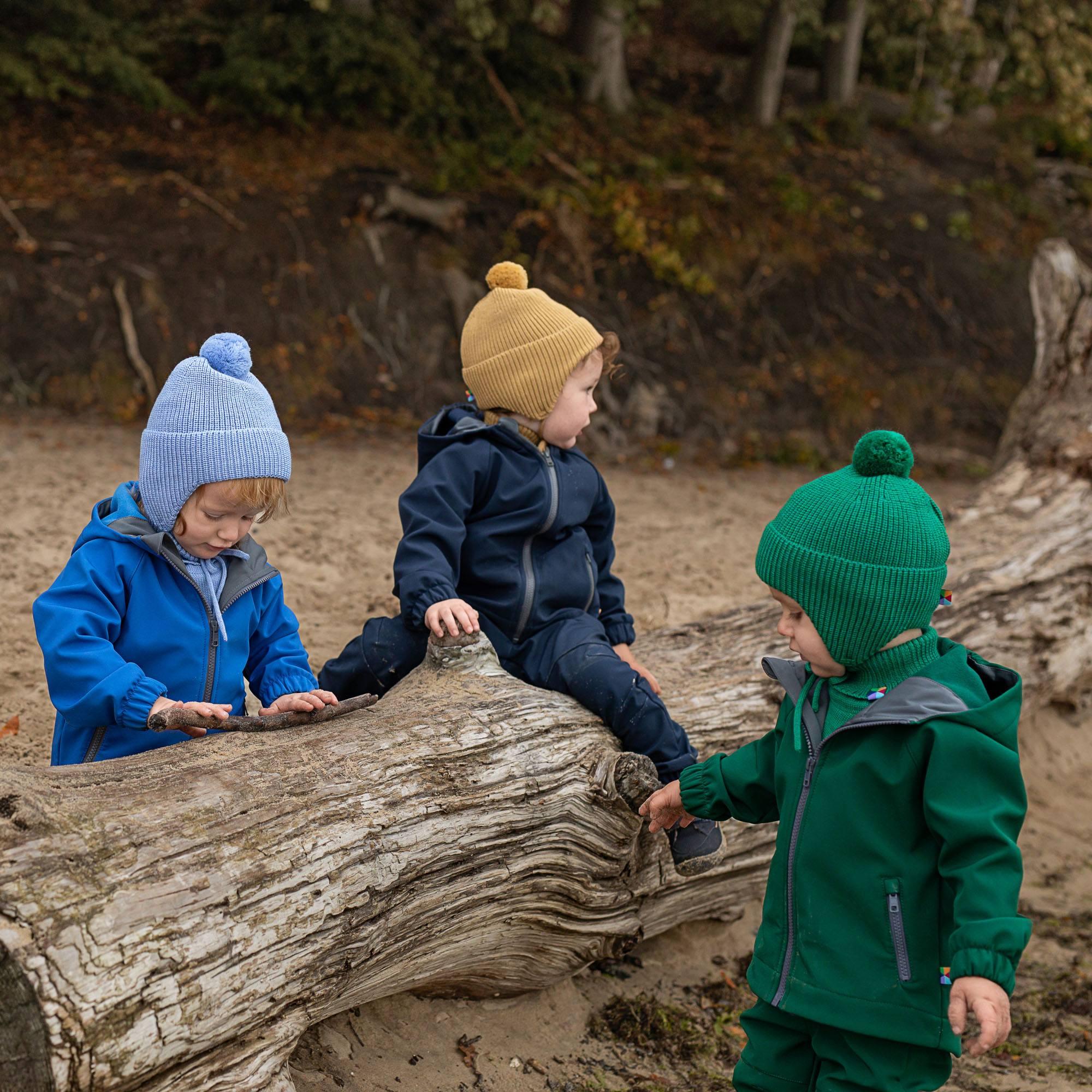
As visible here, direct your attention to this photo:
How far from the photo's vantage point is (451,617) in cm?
318

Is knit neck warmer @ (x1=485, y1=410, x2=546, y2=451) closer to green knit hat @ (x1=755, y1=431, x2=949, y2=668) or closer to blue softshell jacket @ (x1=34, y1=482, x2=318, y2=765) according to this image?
blue softshell jacket @ (x1=34, y1=482, x2=318, y2=765)

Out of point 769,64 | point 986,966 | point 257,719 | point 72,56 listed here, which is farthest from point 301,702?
point 769,64

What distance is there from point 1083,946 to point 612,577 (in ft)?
7.63

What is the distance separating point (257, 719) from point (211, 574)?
0.45 metres

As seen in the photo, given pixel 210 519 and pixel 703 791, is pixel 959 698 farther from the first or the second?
pixel 210 519

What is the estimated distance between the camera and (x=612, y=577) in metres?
3.89

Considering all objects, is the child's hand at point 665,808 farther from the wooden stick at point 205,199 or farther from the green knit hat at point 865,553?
the wooden stick at point 205,199

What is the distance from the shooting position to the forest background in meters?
9.98

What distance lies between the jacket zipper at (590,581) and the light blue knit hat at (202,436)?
1.17 meters

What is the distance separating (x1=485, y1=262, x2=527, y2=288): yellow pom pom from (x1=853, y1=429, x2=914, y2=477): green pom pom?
1675mm

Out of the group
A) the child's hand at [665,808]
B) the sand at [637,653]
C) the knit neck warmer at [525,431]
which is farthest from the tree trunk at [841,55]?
the child's hand at [665,808]

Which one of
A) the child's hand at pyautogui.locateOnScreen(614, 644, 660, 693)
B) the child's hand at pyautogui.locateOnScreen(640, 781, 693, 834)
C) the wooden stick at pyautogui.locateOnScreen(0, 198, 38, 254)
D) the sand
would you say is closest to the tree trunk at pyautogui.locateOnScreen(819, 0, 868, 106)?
the sand

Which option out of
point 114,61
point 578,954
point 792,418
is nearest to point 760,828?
point 578,954

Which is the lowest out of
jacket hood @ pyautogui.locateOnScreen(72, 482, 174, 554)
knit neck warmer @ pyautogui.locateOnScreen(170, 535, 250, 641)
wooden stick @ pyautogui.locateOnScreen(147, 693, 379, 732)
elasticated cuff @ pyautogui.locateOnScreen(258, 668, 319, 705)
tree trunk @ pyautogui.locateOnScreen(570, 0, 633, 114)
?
elasticated cuff @ pyautogui.locateOnScreen(258, 668, 319, 705)
